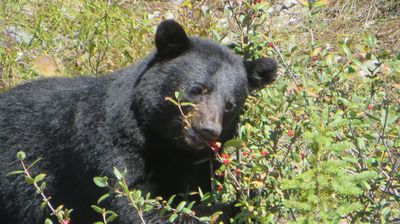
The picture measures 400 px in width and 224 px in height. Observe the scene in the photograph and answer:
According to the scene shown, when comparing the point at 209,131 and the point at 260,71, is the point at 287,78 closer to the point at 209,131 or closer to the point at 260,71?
the point at 260,71

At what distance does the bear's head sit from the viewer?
5559 mm

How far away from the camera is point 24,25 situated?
9672mm

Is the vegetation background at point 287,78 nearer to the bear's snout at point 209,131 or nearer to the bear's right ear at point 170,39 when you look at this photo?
the bear's snout at point 209,131

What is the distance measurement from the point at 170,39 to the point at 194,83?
34 cm

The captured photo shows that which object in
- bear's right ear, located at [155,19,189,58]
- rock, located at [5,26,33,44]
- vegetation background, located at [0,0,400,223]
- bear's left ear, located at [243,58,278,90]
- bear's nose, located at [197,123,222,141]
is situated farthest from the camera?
rock, located at [5,26,33,44]

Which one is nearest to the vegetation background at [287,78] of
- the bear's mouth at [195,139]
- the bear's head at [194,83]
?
the bear's head at [194,83]

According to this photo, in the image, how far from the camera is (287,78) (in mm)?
5777

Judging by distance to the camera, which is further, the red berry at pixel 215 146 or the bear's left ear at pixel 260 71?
the bear's left ear at pixel 260 71

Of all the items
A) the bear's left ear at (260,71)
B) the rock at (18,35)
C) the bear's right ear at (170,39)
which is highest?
the bear's right ear at (170,39)

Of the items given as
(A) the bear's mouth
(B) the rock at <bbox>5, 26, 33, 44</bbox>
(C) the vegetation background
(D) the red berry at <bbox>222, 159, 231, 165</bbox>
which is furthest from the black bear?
(B) the rock at <bbox>5, 26, 33, 44</bbox>

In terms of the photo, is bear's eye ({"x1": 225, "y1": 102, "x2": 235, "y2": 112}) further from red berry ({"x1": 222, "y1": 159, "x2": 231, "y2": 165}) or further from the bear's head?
red berry ({"x1": 222, "y1": 159, "x2": 231, "y2": 165})

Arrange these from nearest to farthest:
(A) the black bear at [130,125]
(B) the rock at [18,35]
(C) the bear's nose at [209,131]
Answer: (C) the bear's nose at [209,131] → (A) the black bear at [130,125] → (B) the rock at [18,35]

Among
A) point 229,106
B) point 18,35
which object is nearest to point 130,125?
point 229,106

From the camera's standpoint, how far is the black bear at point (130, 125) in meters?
5.52
